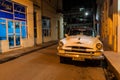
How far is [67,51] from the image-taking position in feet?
30.3

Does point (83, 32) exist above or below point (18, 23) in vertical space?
below

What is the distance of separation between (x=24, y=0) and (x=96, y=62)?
985 cm

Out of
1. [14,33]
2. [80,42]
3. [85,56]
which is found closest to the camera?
[85,56]

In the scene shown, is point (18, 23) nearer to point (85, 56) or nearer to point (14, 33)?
point (14, 33)

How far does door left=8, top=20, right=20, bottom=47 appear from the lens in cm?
1487

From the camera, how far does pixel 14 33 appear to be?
15484 millimetres

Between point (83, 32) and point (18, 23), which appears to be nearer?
point (83, 32)

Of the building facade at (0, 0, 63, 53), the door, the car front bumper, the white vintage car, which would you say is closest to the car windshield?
the white vintage car

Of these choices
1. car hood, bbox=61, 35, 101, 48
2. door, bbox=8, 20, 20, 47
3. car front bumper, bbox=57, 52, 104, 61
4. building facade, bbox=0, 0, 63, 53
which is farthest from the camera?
door, bbox=8, 20, 20, 47

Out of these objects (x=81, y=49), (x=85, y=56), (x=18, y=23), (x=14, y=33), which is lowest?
(x=85, y=56)

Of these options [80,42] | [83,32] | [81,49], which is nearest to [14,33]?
[83,32]

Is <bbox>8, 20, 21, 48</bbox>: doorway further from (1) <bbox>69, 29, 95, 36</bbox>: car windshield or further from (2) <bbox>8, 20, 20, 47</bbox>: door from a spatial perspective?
(1) <bbox>69, 29, 95, 36</bbox>: car windshield

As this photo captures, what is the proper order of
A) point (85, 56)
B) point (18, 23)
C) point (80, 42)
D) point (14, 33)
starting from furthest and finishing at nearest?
point (18, 23) → point (14, 33) → point (80, 42) → point (85, 56)

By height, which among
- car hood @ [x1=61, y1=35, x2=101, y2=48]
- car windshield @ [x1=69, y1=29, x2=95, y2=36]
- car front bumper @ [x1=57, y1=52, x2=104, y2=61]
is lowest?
car front bumper @ [x1=57, y1=52, x2=104, y2=61]
